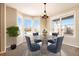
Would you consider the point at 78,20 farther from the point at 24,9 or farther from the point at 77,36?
the point at 24,9

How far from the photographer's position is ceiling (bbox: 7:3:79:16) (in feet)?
8.47

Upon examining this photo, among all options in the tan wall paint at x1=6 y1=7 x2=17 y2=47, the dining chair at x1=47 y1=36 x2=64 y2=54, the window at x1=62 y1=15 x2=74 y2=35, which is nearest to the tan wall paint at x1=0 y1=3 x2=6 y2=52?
the tan wall paint at x1=6 y1=7 x2=17 y2=47

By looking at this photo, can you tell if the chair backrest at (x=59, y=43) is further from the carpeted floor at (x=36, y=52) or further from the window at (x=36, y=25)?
the window at (x=36, y=25)

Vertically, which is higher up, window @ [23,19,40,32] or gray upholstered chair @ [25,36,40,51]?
window @ [23,19,40,32]

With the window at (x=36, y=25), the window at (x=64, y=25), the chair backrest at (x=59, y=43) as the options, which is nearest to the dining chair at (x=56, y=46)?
the chair backrest at (x=59, y=43)

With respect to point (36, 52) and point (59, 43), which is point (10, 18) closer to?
point (36, 52)

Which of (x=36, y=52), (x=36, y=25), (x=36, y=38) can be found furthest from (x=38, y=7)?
(x=36, y=52)

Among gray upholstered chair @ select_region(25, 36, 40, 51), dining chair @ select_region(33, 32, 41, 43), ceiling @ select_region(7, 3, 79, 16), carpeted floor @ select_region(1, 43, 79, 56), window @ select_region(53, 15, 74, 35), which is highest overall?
ceiling @ select_region(7, 3, 79, 16)

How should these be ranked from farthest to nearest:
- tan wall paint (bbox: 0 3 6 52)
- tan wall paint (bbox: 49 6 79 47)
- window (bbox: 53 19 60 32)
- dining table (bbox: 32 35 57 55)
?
window (bbox: 53 19 60 32) → dining table (bbox: 32 35 57 55) → tan wall paint (bbox: 49 6 79 47) → tan wall paint (bbox: 0 3 6 52)

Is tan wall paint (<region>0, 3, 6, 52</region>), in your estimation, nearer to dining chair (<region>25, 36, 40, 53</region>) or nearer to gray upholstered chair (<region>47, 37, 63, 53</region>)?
dining chair (<region>25, 36, 40, 53</region>)

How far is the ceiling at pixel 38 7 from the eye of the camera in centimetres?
258

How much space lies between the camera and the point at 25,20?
2.83m

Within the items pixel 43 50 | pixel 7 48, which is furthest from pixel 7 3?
pixel 43 50

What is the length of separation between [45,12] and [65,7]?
534 millimetres
